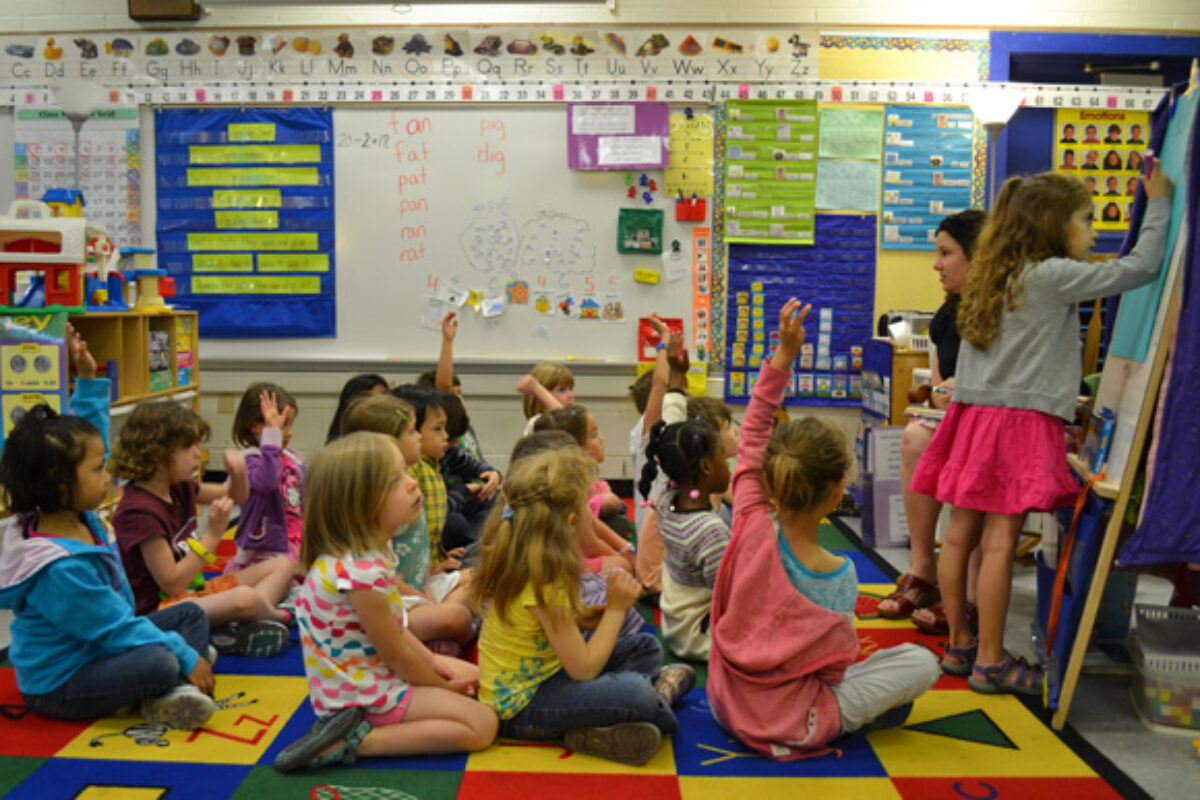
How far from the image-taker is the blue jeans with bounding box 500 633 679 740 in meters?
2.14

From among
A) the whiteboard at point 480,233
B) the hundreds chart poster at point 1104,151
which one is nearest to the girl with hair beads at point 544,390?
the whiteboard at point 480,233

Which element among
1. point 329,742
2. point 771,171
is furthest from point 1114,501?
point 771,171

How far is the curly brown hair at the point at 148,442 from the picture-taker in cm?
267

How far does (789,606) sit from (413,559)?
116cm

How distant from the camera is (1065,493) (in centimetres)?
244

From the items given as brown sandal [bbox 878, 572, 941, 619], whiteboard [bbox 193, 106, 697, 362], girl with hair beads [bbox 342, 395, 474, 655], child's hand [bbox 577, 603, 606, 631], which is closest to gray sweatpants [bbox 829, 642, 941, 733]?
child's hand [bbox 577, 603, 606, 631]

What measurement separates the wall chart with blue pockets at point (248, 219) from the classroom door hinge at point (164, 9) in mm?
492

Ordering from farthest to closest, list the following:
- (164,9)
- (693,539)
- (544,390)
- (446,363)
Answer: (164,9)
(446,363)
(544,390)
(693,539)

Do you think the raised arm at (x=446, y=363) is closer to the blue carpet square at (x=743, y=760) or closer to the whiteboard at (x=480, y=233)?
the whiteboard at (x=480, y=233)

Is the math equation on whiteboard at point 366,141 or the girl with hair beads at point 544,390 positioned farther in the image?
the math equation on whiteboard at point 366,141

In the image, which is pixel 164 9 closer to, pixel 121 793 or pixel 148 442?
pixel 148 442

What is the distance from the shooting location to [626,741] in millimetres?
2121

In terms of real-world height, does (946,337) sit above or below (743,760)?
above

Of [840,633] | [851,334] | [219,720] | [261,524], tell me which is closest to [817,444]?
[840,633]
